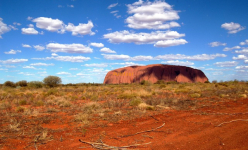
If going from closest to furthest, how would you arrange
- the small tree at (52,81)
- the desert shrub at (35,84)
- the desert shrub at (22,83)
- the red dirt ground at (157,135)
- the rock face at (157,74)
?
the red dirt ground at (157,135), the desert shrub at (35,84), the small tree at (52,81), the desert shrub at (22,83), the rock face at (157,74)

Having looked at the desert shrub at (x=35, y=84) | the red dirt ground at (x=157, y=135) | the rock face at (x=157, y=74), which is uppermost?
the rock face at (x=157, y=74)

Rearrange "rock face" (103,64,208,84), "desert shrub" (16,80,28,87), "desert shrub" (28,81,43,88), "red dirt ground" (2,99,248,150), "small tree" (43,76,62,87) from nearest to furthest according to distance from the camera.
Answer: "red dirt ground" (2,99,248,150), "desert shrub" (28,81,43,88), "small tree" (43,76,62,87), "desert shrub" (16,80,28,87), "rock face" (103,64,208,84)

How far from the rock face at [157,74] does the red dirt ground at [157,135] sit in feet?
202

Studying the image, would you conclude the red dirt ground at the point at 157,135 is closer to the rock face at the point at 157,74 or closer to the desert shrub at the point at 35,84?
the desert shrub at the point at 35,84

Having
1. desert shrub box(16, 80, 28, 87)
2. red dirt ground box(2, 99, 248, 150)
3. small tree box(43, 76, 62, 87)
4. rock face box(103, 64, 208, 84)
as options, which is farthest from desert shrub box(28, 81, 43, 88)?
rock face box(103, 64, 208, 84)

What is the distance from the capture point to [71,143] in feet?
16.3

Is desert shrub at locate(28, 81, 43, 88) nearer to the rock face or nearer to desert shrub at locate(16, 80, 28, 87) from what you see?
desert shrub at locate(16, 80, 28, 87)

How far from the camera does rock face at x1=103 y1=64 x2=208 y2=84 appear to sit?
69.6m

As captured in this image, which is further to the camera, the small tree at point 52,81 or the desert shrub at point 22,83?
the desert shrub at point 22,83

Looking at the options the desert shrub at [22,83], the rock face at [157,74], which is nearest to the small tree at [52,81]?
the desert shrub at [22,83]

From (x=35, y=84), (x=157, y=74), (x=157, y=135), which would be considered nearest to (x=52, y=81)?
(x=35, y=84)

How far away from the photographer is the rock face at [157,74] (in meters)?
69.6

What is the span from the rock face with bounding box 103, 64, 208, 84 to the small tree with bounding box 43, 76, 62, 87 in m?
37.4

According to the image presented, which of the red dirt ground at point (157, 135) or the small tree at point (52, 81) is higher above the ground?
the small tree at point (52, 81)
